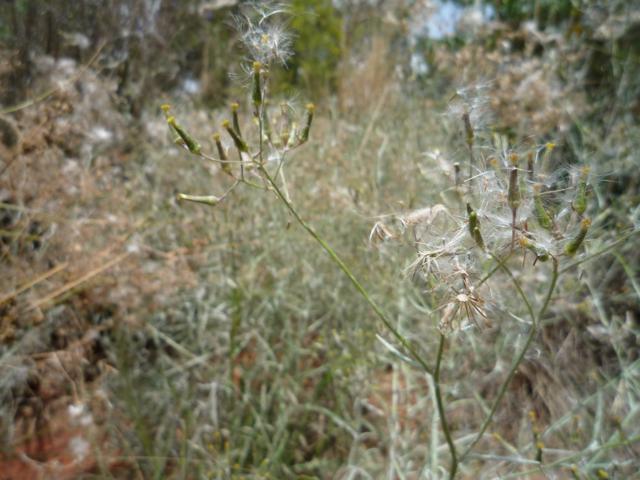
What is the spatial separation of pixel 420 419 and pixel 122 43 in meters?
2.56

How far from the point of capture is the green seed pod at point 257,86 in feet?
3.06

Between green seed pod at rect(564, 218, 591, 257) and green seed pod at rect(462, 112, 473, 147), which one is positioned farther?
green seed pod at rect(462, 112, 473, 147)

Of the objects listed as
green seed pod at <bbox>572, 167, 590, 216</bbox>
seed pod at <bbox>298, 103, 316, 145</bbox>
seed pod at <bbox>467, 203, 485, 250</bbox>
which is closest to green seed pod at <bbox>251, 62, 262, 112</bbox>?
seed pod at <bbox>298, 103, 316, 145</bbox>

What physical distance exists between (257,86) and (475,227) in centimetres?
40

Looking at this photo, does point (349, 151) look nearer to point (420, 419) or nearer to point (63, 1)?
point (420, 419)

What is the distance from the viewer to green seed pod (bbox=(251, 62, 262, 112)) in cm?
93

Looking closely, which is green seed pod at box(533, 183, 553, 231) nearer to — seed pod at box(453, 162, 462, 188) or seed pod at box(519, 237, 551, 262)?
seed pod at box(519, 237, 551, 262)

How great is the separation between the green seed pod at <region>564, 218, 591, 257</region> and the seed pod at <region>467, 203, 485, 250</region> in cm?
12

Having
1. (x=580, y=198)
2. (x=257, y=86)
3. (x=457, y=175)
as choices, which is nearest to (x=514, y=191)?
(x=580, y=198)

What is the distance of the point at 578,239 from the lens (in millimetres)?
819

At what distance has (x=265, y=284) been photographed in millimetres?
2420

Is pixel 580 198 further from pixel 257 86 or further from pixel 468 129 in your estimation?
pixel 257 86

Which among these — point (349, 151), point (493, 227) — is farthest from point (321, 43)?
point (493, 227)

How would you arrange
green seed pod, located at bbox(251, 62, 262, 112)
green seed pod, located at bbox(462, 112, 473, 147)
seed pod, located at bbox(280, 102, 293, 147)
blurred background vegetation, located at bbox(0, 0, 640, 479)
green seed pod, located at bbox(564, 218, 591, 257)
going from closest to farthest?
green seed pod, located at bbox(564, 218, 591, 257), green seed pod, located at bbox(251, 62, 262, 112), seed pod, located at bbox(280, 102, 293, 147), green seed pod, located at bbox(462, 112, 473, 147), blurred background vegetation, located at bbox(0, 0, 640, 479)
